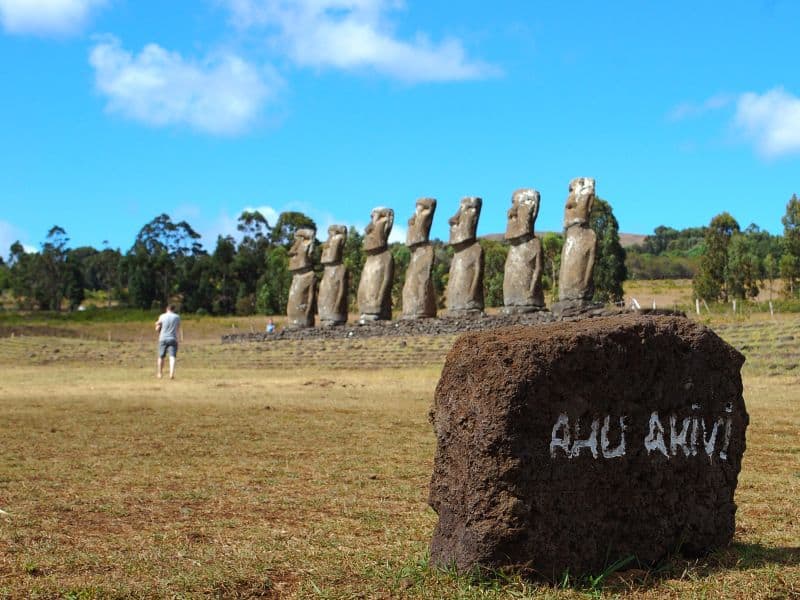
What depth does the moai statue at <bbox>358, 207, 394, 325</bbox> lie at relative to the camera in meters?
30.8

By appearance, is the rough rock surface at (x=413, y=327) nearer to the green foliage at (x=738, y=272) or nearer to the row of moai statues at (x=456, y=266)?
the row of moai statues at (x=456, y=266)

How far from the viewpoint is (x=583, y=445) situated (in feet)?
15.3

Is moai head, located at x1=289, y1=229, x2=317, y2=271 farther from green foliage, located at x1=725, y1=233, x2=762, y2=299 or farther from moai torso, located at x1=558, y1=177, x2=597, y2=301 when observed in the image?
green foliage, located at x1=725, y1=233, x2=762, y2=299

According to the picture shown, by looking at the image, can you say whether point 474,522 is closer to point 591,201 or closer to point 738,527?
point 738,527

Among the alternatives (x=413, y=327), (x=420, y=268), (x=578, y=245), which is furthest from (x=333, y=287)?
(x=578, y=245)

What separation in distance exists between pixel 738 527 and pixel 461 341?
2.36m

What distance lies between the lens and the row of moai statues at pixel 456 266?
83.9ft

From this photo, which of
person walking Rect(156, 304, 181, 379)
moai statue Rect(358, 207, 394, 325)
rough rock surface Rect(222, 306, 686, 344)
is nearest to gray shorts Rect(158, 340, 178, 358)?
person walking Rect(156, 304, 181, 379)

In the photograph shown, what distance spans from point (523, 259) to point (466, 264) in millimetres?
2172

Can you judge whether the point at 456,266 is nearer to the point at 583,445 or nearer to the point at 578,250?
the point at 578,250

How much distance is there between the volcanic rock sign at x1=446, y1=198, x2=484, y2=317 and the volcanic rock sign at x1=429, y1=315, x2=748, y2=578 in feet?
74.8

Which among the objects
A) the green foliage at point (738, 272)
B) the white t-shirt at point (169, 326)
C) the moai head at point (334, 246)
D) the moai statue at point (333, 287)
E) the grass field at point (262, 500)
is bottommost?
the grass field at point (262, 500)

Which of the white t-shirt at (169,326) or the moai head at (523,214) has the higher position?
the moai head at (523,214)

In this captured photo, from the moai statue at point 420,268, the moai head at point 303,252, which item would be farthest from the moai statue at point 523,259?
the moai head at point 303,252
